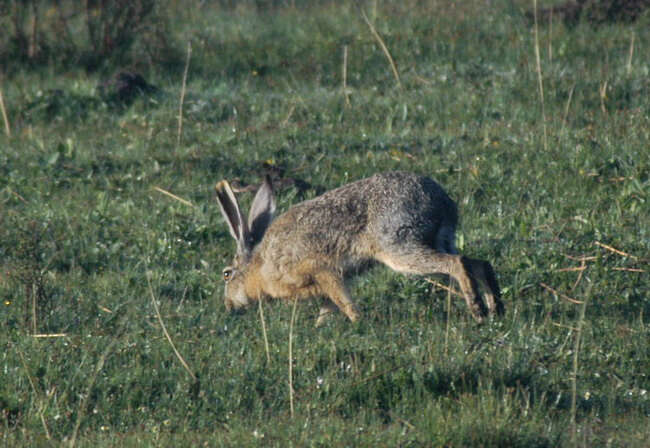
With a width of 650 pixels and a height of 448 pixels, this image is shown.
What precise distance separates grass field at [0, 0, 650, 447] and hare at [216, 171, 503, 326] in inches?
7.8

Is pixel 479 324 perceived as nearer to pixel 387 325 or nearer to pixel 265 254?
pixel 387 325

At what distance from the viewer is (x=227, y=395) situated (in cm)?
529

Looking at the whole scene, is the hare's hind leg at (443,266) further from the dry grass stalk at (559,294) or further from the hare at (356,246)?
the dry grass stalk at (559,294)

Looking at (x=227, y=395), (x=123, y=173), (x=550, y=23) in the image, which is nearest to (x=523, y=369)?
(x=227, y=395)

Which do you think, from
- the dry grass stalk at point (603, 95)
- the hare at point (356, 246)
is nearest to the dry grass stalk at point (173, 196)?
the hare at point (356, 246)

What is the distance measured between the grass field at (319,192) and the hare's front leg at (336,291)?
10 cm

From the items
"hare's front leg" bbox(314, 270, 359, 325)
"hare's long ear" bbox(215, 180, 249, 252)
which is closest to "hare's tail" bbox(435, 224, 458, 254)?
"hare's front leg" bbox(314, 270, 359, 325)

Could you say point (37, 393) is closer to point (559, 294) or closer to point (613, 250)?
point (559, 294)

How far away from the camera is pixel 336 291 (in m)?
6.72

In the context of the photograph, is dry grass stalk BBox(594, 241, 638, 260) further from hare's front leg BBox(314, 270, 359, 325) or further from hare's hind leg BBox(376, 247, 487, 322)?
hare's front leg BBox(314, 270, 359, 325)


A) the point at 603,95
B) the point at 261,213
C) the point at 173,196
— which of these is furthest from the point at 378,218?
the point at 603,95

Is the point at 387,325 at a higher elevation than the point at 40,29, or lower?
lower

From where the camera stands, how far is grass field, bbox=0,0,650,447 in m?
5.09

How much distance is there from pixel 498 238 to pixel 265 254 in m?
1.99
